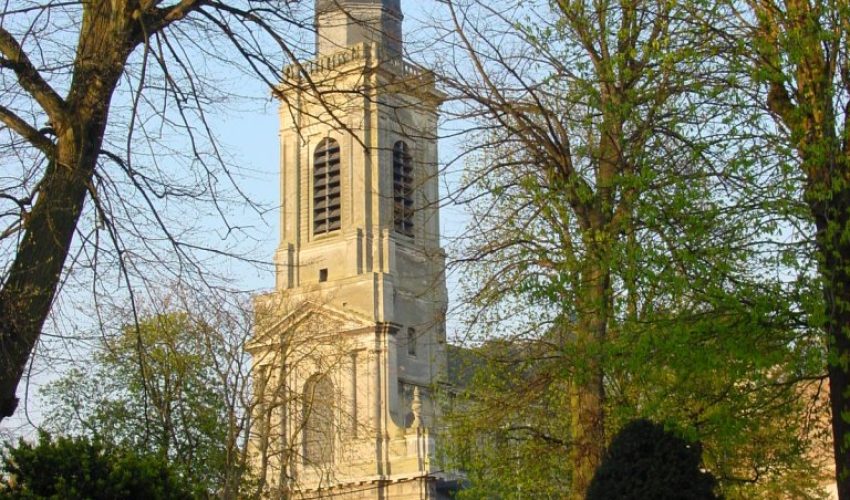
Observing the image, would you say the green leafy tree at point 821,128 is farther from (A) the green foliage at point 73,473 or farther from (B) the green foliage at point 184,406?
(B) the green foliage at point 184,406

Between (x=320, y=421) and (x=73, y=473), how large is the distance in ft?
96.3

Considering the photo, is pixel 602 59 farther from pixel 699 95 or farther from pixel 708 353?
pixel 708 353

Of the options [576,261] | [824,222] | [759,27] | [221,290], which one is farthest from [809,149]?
[221,290]

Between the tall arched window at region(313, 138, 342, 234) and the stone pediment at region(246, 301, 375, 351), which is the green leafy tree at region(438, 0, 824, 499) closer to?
the stone pediment at region(246, 301, 375, 351)

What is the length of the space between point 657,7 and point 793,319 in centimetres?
386

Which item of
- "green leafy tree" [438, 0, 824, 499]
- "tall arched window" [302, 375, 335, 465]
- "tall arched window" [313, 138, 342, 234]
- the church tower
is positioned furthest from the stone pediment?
"green leafy tree" [438, 0, 824, 499]

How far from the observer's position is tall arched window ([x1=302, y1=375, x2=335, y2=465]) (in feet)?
112

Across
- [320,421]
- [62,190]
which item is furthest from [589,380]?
[320,421]

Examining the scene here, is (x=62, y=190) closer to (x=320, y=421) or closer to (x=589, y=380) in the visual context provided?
(x=589, y=380)

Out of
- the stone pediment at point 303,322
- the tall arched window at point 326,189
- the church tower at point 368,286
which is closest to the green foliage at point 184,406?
the stone pediment at point 303,322

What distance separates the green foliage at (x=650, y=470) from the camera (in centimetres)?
1159

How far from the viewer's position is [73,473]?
12.1 metres

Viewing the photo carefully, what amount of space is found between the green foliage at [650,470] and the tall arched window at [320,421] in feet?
63.5

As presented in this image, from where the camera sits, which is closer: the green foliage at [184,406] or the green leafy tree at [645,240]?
the green leafy tree at [645,240]
